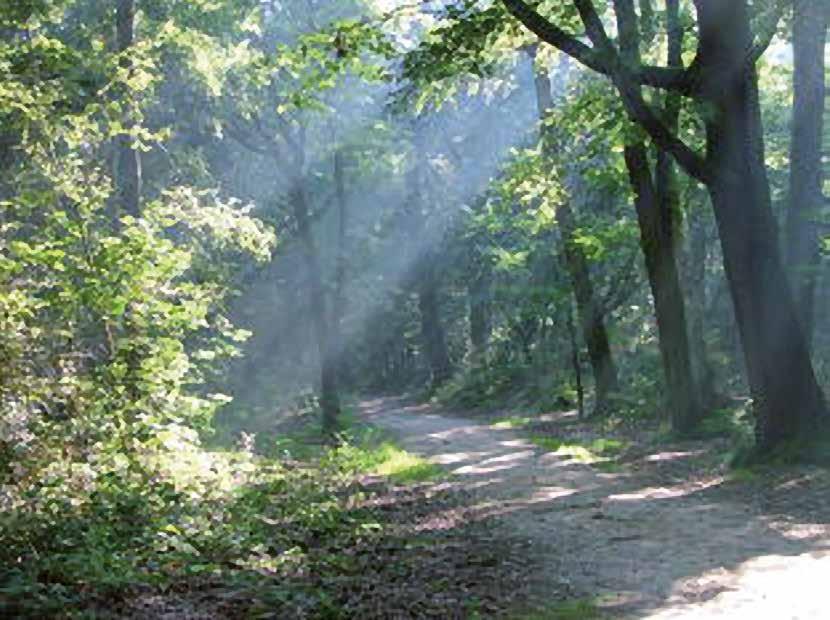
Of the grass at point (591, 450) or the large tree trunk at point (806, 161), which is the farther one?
the large tree trunk at point (806, 161)

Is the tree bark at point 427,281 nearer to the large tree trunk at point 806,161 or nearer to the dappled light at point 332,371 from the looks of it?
the dappled light at point 332,371

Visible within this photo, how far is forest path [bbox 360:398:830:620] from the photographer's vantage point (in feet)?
23.0

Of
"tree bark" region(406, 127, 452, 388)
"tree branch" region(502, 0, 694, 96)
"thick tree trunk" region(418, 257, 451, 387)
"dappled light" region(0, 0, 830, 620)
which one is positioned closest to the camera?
"dappled light" region(0, 0, 830, 620)

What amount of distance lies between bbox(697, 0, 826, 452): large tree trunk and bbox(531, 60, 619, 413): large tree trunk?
11.2m

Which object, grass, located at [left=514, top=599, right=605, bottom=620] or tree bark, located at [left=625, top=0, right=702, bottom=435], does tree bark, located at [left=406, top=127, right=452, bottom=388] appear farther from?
grass, located at [left=514, top=599, right=605, bottom=620]

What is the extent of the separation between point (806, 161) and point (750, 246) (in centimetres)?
709

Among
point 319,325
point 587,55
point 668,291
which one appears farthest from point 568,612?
point 319,325

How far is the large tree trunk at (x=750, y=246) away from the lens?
511 inches

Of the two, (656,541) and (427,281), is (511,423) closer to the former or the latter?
(656,541)

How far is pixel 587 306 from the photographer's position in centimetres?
2530

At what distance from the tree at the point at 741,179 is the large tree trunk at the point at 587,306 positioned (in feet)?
36.9

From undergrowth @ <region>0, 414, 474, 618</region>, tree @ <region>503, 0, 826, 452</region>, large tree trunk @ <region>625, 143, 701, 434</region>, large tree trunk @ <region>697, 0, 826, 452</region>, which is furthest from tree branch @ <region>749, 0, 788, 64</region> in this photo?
undergrowth @ <region>0, 414, 474, 618</region>

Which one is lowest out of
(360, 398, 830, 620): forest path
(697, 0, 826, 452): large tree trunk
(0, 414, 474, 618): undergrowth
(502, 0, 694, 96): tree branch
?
(360, 398, 830, 620): forest path

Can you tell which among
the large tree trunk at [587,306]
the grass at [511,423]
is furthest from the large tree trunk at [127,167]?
the grass at [511,423]
